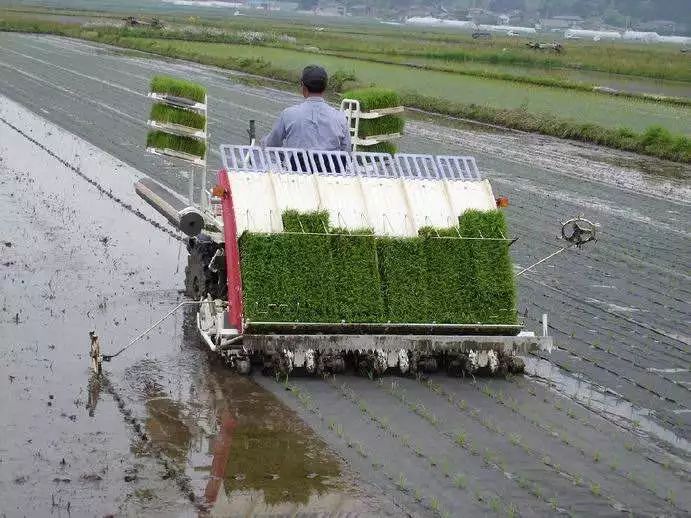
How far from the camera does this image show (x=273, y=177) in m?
9.78

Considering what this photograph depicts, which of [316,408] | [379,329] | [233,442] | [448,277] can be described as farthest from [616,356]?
[233,442]

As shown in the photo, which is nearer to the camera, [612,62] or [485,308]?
[485,308]

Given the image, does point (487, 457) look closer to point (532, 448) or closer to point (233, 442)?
point (532, 448)

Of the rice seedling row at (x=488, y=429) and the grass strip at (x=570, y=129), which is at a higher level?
the rice seedling row at (x=488, y=429)

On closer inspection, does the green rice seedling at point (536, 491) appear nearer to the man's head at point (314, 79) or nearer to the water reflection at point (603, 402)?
the water reflection at point (603, 402)

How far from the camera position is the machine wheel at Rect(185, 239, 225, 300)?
10.5 m

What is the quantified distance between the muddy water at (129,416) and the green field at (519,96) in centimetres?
2031

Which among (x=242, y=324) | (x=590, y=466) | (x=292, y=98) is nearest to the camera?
(x=590, y=466)

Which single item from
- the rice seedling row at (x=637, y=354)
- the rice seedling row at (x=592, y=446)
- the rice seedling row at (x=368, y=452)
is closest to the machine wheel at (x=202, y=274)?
the rice seedling row at (x=368, y=452)

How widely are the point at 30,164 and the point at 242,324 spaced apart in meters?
12.8

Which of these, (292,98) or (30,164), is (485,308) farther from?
(292,98)

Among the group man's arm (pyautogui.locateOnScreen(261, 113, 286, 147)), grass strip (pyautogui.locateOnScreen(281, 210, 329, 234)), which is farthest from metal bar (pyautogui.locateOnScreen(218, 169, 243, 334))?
man's arm (pyautogui.locateOnScreen(261, 113, 286, 147))

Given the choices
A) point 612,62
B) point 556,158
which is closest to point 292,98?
point 556,158

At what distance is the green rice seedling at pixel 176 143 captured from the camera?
11.4 metres
